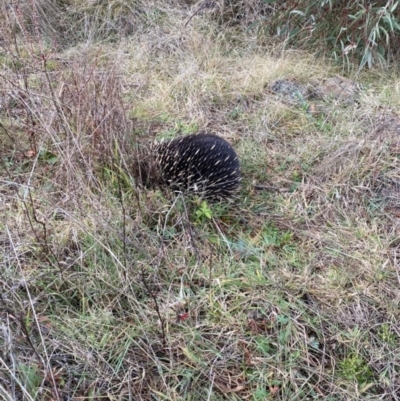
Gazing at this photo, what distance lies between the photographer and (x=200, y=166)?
6.86 ft

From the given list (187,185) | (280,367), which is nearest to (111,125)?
(187,185)

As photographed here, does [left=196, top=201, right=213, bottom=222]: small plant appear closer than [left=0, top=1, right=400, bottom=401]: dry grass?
No

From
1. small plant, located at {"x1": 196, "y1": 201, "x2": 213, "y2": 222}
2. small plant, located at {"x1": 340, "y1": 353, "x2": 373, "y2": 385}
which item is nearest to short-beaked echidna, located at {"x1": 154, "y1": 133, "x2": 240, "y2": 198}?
small plant, located at {"x1": 196, "y1": 201, "x2": 213, "y2": 222}

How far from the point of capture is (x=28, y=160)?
7.06 ft

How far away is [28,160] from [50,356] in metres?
1.11

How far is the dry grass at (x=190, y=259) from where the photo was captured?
1.37 meters

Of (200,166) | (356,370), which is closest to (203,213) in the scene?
(200,166)

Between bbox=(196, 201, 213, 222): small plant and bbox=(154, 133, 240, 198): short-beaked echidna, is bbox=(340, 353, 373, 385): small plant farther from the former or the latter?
bbox=(154, 133, 240, 198): short-beaked echidna

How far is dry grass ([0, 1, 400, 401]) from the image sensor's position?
137 centimetres

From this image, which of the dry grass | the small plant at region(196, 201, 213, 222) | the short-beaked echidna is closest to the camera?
the dry grass

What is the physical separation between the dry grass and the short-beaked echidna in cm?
9

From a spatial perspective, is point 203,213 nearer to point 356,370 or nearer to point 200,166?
point 200,166

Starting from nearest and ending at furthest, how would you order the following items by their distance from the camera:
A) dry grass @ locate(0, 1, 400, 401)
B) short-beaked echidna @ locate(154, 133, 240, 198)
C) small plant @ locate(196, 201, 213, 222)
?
dry grass @ locate(0, 1, 400, 401), small plant @ locate(196, 201, 213, 222), short-beaked echidna @ locate(154, 133, 240, 198)

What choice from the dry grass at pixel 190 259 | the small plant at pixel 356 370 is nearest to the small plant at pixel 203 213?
the dry grass at pixel 190 259
